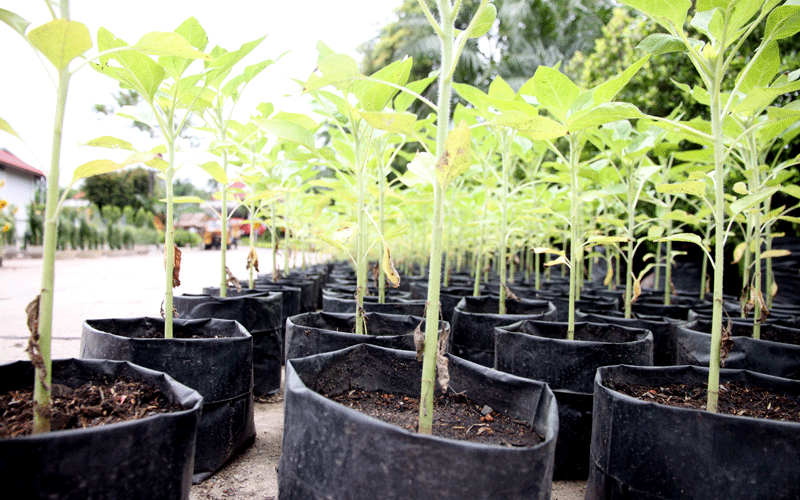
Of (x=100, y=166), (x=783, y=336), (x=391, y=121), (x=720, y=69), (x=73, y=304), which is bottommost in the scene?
(x=73, y=304)

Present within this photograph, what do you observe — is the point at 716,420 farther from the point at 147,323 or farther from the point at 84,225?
the point at 84,225

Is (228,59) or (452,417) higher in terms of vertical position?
(228,59)

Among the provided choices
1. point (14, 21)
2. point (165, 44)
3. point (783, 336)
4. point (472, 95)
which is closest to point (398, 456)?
point (165, 44)

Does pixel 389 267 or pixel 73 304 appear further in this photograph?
pixel 73 304

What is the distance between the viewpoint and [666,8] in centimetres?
106

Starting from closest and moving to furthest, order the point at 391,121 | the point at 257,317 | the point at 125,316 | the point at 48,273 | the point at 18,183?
the point at 48,273 → the point at 391,121 → the point at 257,317 → the point at 125,316 → the point at 18,183

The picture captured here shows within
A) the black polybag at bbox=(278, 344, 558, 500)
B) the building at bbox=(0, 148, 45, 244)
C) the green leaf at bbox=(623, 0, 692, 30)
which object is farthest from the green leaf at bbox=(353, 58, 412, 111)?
the building at bbox=(0, 148, 45, 244)

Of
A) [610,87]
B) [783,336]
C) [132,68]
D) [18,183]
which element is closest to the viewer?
[132,68]

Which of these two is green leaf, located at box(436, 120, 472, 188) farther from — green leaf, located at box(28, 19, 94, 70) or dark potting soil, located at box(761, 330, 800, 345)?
dark potting soil, located at box(761, 330, 800, 345)

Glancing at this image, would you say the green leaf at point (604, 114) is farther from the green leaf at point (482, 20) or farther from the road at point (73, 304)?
the road at point (73, 304)

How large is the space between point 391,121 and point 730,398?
1.15 m

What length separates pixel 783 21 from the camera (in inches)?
42.1

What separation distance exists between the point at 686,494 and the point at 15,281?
316 inches

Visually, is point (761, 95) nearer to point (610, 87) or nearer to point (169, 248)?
point (610, 87)
